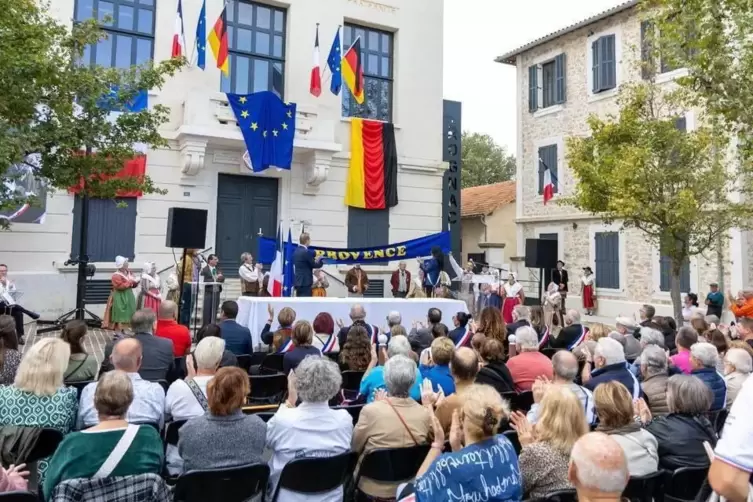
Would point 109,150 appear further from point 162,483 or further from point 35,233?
point 162,483

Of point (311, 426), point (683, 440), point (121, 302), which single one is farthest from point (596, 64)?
point (311, 426)

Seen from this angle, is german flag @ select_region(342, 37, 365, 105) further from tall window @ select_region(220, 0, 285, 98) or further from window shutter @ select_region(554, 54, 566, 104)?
window shutter @ select_region(554, 54, 566, 104)

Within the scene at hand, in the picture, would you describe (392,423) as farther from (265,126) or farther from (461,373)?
(265,126)

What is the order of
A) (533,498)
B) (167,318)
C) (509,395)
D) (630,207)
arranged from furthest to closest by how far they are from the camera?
(630,207)
(167,318)
(509,395)
(533,498)

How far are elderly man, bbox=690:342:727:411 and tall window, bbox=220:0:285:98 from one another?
12956mm

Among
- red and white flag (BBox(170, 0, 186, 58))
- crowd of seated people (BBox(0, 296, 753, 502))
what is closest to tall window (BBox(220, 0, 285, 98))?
red and white flag (BBox(170, 0, 186, 58))

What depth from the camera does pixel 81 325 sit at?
455 cm

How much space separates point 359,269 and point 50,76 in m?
8.37

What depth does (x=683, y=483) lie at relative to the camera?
303 centimetres

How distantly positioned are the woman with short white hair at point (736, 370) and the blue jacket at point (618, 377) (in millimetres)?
740

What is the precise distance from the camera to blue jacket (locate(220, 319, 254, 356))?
6305 millimetres

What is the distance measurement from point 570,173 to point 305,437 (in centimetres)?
1882

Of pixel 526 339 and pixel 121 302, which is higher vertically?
pixel 526 339

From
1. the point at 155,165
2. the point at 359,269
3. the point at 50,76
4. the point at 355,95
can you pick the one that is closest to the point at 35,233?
the point at 155,165
